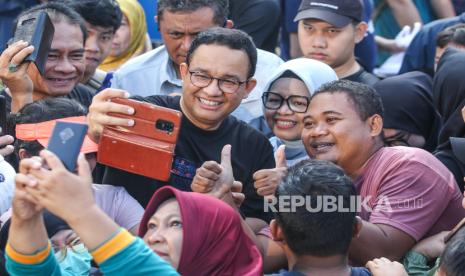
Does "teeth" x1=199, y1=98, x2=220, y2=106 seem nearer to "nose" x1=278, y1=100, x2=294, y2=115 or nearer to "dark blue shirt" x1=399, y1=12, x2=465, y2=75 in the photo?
"nose" x1=278, y1=100, x2=294, y2=115

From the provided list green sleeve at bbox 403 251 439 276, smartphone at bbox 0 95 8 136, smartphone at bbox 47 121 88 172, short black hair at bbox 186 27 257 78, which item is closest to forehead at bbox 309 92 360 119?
short black hair at bbox 186 27 257 78

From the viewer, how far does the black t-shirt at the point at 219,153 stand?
15.5ft

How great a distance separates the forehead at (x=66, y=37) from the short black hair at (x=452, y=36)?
7.25ft

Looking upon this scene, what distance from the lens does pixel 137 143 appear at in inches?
167

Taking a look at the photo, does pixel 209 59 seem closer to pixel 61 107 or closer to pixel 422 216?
pixel 61 107

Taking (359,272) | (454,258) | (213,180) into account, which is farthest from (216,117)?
(454,258)

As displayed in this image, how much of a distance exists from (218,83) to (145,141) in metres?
0.78

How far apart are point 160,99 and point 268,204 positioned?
79cm

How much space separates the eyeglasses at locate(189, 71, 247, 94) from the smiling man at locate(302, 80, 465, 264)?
0.37 metres

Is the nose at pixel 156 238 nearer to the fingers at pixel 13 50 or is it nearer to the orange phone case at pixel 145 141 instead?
the orange phone case at pixel 145 141

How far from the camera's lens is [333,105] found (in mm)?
4879

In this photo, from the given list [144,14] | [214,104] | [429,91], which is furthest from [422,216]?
[144,14]

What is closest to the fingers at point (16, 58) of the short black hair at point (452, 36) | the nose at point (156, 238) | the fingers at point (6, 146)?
the fingers at point (6, 146)

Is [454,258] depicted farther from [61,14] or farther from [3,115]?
[61,14]
